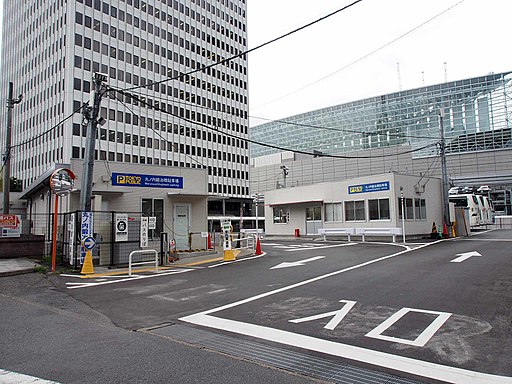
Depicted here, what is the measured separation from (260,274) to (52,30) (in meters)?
65.7

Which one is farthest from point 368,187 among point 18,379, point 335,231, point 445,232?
point 18,379

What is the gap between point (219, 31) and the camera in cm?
8400

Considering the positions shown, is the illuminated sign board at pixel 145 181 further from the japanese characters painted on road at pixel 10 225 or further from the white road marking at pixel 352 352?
the white road marking at pixel 352 352

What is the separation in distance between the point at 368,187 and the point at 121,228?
17.2 metres

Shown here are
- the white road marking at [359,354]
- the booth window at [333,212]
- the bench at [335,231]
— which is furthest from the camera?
Result: the booth window at [333,212]

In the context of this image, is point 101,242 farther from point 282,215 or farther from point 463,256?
point 282,215

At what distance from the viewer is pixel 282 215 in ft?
112

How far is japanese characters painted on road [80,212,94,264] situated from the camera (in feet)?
43.5

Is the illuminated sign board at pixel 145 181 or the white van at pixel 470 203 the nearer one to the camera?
the illuminated sign board at pixel 145 181

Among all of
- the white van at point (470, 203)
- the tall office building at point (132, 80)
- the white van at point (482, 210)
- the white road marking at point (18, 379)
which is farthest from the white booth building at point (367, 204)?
the tall office building at point (132, 80)

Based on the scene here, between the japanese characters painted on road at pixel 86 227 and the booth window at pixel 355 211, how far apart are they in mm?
18319

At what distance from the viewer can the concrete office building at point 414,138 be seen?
220 ft

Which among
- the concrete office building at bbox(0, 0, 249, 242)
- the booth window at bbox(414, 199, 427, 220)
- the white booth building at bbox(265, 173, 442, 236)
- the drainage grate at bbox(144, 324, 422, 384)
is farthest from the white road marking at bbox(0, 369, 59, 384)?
the concrete office building at bbox(0, 0, 249, 242)

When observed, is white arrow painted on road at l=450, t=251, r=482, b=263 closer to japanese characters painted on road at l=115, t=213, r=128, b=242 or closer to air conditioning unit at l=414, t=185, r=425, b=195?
air conditioning unit at l=414, t=185, r=425, b=195
